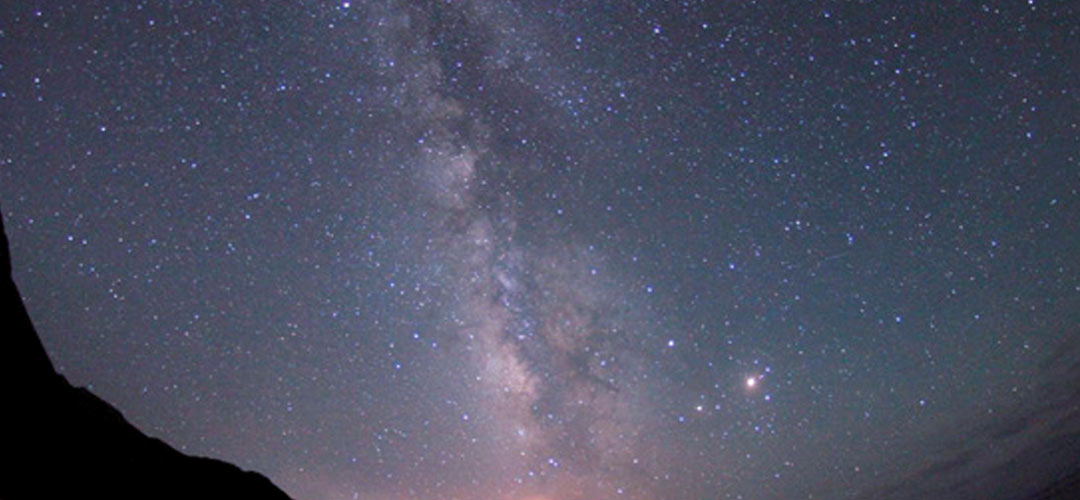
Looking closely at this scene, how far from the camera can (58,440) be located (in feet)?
10.1

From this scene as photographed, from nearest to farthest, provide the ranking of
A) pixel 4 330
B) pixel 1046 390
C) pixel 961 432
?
pixel 4 330
pixel 1046 390
pixel 961 432

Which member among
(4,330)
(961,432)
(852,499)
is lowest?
(4,330)

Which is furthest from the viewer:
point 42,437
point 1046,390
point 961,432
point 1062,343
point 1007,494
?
point 1007,494

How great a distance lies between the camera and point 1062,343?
33062 mm

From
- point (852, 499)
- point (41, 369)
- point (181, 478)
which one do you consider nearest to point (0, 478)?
point (41, 369)

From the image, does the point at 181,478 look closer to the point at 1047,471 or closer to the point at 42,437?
the point at 42,437

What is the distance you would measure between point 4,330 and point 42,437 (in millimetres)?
767

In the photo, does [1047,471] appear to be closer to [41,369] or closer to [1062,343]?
[1062,343]

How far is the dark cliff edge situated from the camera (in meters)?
2.84

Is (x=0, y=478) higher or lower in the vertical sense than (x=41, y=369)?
lower

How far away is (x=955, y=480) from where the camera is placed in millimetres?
47719

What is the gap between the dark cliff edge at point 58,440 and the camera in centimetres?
284

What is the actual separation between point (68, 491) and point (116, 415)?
26.6 inches

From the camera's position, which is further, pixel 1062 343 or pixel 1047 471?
pixel 1047 471
